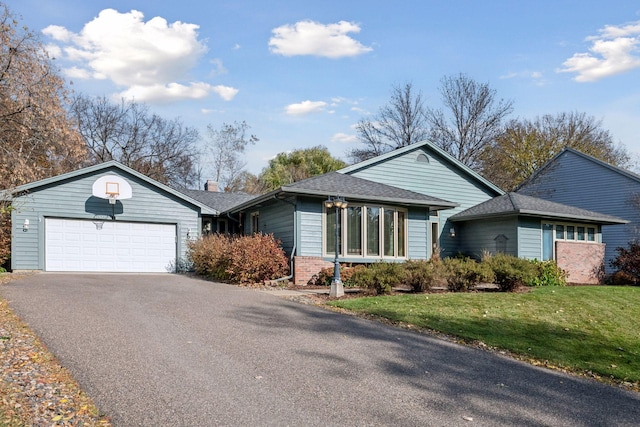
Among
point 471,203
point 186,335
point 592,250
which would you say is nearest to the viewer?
point 186,335

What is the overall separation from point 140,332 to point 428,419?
4.72 meters

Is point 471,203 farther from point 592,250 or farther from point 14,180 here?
point 14,180

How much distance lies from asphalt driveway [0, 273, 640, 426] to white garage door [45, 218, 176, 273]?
30.0ft

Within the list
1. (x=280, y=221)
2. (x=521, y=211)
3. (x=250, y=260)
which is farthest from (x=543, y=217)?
(x=250, y=260)

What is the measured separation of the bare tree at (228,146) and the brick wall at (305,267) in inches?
1068

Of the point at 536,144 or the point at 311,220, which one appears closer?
the point at 311,220

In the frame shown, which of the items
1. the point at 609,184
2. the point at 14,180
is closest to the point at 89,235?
the point at 14,180

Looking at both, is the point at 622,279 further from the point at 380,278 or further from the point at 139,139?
the point at 139,139

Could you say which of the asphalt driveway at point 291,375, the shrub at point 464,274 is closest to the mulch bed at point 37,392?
the asphalt driveway at point 291,375

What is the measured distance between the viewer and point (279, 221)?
1725 centimetres

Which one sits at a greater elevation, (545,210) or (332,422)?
(545,210)

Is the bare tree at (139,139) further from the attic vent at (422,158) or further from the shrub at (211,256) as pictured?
the attic vent at (422,158)

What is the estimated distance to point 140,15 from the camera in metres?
17.5

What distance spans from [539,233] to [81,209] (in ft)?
54.6
